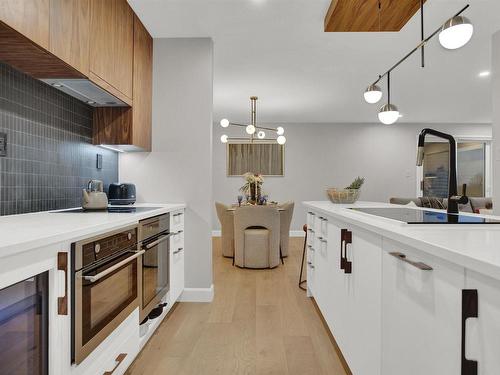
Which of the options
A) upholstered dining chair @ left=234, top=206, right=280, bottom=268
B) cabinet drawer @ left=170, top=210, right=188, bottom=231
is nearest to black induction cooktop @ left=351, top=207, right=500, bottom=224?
cabinet drawer @ left=170, top=210, right=188, bottom=231

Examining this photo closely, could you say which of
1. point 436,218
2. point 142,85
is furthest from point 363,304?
point 142,85

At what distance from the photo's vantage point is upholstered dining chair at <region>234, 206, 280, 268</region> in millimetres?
4340

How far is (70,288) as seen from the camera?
4.01 ft

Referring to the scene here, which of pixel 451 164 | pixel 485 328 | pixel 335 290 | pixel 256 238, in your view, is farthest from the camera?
pixel 256 238

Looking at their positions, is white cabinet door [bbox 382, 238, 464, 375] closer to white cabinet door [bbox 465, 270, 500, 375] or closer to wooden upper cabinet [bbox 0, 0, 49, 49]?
white cabinet door [bbox 465, 270, 500, 375]

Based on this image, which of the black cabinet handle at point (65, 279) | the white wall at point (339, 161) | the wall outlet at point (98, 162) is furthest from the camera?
the white wall at point (339, 161)

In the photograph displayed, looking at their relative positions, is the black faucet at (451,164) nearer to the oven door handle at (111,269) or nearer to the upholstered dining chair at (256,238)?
the oven door handle at (111,269)

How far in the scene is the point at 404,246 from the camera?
111cm

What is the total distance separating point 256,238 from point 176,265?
1671mm

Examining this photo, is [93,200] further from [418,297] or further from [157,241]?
[418,297]

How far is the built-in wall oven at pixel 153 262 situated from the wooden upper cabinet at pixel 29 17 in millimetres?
1054

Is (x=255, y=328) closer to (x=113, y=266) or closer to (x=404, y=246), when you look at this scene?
(x=113, y=266)

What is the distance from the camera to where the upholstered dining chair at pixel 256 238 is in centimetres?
434

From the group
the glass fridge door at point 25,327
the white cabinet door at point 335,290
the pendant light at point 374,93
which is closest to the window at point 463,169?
the pendant light at point 374,93
